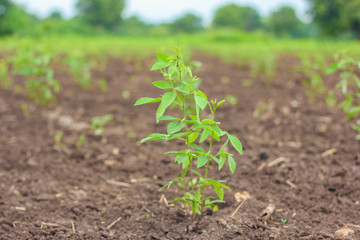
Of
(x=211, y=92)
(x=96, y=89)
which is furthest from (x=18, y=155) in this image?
(x=211, y=92)

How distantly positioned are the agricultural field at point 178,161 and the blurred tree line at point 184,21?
7.50 ft

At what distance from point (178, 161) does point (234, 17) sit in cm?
7012

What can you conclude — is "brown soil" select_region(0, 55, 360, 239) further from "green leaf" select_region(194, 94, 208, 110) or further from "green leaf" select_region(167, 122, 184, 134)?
"green leaf" select_region(194, 94, 208, 110)

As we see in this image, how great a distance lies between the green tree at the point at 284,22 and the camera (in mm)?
56812

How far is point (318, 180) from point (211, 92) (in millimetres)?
2748

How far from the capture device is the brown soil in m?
1.90

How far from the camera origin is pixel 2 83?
4953mm

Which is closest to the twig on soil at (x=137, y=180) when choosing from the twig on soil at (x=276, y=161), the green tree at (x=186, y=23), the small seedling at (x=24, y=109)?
the twig on soil at (x=276, y=161)

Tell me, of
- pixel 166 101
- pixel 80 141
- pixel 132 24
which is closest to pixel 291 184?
pixel 166 101

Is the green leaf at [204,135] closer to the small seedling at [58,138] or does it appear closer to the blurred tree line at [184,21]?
the small seedling at [58,138]

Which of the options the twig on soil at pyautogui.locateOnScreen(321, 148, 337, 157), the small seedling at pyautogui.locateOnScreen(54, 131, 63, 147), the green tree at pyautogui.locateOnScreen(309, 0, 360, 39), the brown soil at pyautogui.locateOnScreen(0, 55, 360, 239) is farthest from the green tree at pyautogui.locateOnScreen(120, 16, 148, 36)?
the twig on soil at pyautogui.locateOnScreen(321, 148, 337, 157)

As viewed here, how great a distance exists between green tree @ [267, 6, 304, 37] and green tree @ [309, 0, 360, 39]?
2936 cm

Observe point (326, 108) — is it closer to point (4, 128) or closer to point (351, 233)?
point (351, 233)

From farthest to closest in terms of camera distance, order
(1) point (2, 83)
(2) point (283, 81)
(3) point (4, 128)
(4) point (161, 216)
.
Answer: (2) point (283, 81)
(1) point (2, 83)
(3) point (4, 128)
(4) point (161, 216)
